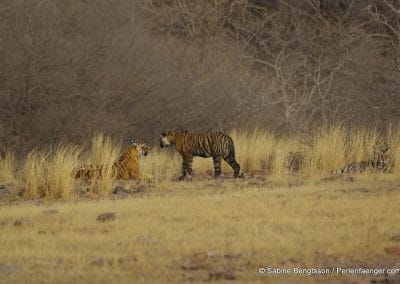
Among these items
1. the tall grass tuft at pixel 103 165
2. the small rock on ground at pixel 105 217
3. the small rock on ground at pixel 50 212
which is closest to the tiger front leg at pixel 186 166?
the tall grass tuft at pixel 103 165

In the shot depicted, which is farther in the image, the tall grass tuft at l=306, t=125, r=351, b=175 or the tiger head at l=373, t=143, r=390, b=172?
the tall grass tuft at l=306, t=125, r=351, b=175

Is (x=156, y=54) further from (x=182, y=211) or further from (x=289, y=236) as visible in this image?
(x=289, y=236)

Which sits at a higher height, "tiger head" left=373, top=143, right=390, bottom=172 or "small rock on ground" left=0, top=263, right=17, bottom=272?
"tiger head" left=373, top=143, right=390, bottom=172

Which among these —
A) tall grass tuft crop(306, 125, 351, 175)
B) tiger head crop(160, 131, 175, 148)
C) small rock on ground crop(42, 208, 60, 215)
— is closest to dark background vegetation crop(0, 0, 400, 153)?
tiger head crop(160, 131, 175, 148)

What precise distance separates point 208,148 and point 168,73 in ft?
21.1

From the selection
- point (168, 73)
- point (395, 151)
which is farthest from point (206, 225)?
point (168, 73)

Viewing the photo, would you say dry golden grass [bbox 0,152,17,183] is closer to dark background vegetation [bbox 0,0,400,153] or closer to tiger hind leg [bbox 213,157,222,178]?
dark background vegetation [bbox 0,0,400,153]

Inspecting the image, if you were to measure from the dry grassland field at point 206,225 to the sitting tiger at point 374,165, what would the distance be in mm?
211

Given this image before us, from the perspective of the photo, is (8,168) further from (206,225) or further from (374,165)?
(206,225)

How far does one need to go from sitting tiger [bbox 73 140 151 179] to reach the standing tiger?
2.44 ft

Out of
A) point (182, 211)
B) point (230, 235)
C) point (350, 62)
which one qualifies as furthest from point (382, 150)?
point (350, 62)

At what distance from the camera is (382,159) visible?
53.2 ft

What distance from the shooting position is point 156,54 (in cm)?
2325

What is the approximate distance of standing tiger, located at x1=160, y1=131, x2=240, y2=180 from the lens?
16641mm
